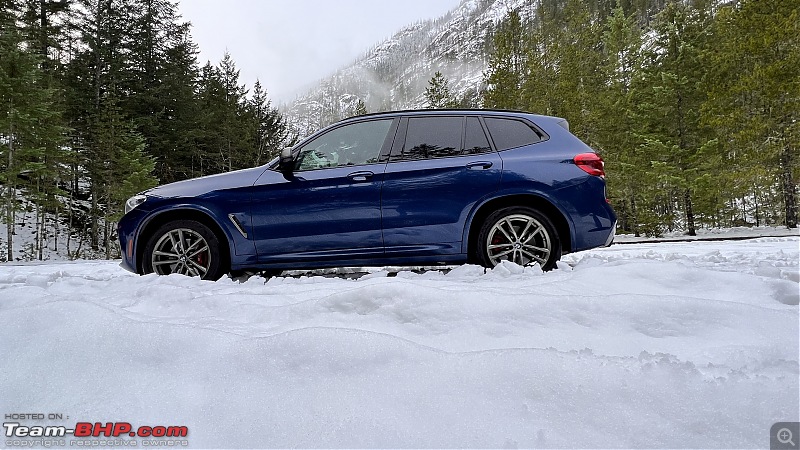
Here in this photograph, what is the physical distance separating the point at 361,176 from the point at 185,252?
1.86 metres

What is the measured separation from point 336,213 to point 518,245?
5.61 feet

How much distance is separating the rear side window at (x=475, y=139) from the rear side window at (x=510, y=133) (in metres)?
0.09

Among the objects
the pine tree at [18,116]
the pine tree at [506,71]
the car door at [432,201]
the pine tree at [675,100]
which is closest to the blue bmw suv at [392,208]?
the car door at [432,201]

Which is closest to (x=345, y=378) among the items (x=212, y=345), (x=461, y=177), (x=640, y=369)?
(x=212, y=345)

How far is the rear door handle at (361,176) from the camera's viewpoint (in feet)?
12.3

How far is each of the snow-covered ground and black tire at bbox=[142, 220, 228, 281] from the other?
5.12 ft

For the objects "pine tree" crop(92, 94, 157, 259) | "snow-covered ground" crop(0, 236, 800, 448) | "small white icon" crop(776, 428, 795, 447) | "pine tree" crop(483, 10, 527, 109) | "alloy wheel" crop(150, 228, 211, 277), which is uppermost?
"pine tree" crop(483, 10, 527, 109)

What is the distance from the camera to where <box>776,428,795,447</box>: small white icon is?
3.69 feet

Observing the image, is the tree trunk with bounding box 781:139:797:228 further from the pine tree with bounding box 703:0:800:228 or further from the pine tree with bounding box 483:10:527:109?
the pine tree with bounding box 483:10:527:109

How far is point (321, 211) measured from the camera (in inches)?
146

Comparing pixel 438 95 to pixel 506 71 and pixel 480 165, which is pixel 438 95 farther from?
pixel 480 165

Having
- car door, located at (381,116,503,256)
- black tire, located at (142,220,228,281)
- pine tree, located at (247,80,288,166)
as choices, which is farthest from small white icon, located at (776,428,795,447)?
pine tree, located at (247,80,288,166)

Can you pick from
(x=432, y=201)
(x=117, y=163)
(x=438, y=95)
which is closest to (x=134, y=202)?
(x=432, y=201)

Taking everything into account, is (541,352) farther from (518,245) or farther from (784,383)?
A: (518,245)
